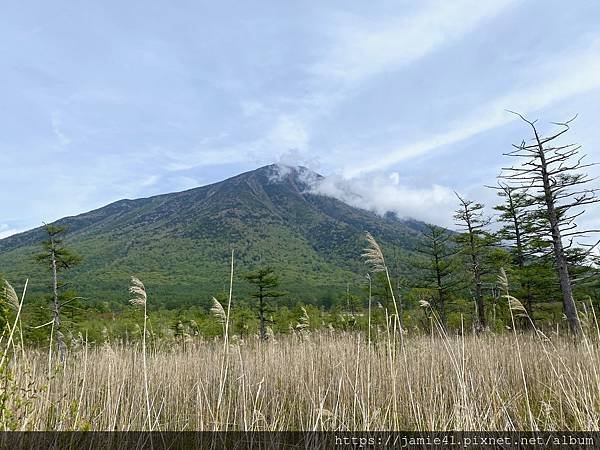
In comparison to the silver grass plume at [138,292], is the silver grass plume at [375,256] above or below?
above

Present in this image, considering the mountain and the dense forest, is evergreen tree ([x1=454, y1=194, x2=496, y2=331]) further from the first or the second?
the mountain

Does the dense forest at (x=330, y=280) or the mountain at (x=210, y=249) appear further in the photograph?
the mountain at (x=210, y=249)

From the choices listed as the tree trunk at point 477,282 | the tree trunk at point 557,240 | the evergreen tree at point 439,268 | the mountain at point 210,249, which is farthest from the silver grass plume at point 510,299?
the mountain at point 210,249

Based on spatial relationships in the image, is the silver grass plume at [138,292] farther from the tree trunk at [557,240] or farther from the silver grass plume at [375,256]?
the tree trunk at [557,240]

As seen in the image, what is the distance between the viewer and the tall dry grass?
2916 mm

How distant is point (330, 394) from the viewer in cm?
464

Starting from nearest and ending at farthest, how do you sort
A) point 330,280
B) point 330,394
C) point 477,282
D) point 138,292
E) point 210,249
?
point 138,292, point 330,394, point 477,282, point 330,280, point 210,249

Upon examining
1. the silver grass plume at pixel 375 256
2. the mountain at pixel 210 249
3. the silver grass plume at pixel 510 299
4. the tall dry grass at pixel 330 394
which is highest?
the mountain at pixel 210 249

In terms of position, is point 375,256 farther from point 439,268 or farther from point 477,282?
point 439,268

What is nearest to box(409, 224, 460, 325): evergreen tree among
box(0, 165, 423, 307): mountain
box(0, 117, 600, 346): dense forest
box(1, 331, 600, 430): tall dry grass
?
box(0, 117, 600, 346): dense forest

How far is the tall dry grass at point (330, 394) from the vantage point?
292 cm

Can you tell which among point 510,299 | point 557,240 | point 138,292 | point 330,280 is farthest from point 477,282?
point 330,280

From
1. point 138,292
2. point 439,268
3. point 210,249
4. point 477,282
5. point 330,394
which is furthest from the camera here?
point 210,249

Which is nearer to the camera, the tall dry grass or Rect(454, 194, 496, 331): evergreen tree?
the tall dry grass
